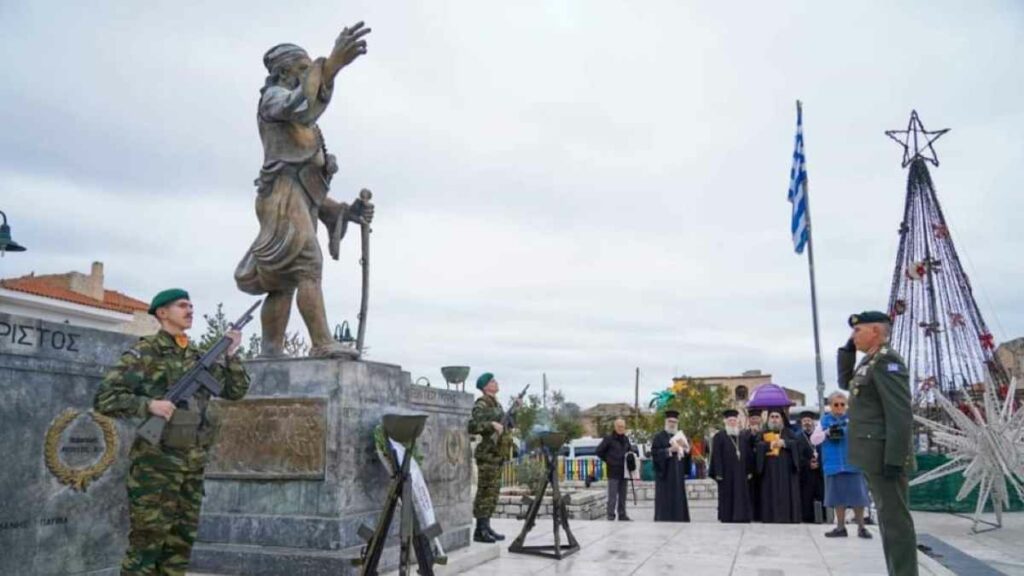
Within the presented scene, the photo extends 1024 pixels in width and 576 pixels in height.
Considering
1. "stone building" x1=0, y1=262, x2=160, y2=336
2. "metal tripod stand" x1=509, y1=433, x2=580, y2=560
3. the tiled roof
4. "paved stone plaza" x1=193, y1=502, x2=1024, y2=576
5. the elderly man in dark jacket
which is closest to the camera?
"paved stone plaza" x1=193, y1=502, x2=1024, y2=576

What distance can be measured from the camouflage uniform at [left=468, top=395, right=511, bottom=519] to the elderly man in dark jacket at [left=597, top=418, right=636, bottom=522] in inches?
191

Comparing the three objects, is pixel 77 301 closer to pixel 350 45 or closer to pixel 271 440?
pixel 271 440

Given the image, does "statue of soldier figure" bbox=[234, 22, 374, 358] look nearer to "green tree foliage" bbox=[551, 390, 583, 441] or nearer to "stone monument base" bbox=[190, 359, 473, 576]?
"stone monument base" bbox=[190, 359, 473, 576]

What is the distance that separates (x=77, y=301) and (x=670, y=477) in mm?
24157

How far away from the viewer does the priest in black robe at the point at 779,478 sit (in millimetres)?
11961

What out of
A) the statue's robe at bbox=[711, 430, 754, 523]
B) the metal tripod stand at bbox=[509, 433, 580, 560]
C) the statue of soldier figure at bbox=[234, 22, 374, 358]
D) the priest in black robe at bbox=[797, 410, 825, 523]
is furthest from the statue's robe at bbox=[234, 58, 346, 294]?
the priest in black robe at bbox=[797, 410, 825, 523]

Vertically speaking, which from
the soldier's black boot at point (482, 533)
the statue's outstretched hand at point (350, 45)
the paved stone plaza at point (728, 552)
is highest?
the statue's outstretched hand at point (350, 45)

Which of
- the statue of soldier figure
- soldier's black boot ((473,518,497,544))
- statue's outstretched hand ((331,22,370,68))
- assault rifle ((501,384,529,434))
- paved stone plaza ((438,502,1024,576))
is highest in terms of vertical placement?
Answer: statue's outstretched hand ((331,22,370,68))

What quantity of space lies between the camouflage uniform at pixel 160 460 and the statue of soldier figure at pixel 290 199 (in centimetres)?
173

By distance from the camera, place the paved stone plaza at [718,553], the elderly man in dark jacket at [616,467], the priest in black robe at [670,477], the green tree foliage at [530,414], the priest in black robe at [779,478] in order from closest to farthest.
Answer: the paved stone plaza at [718,553]
the priest in black robe at [779,478]
the priest in black robe at [670,477]
the elderly man in dark jacket at [616,467]
the green tree foliage at [530,414]

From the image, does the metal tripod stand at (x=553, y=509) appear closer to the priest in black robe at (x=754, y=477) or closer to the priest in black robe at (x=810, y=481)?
the priest in black robe at (x=754, y=477)

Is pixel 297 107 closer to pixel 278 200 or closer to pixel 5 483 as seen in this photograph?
pixel 278 200

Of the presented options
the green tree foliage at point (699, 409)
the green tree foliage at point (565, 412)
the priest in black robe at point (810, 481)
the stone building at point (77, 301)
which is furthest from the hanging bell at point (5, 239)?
the green tree foliage at point (565, 412)

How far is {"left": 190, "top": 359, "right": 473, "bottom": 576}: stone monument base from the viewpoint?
5.70 metres
